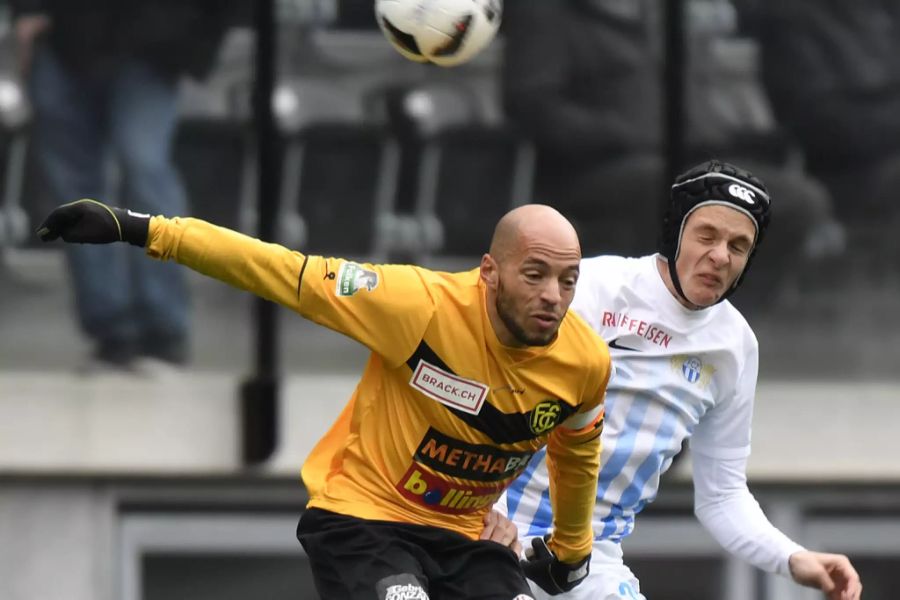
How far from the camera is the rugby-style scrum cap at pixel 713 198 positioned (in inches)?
224

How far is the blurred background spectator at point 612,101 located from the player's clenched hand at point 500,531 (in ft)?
12.2

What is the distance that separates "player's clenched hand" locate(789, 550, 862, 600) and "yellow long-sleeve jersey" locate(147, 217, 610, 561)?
696mm

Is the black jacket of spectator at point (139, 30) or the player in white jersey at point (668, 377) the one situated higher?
the black jacket of spectator at point (139, 30)

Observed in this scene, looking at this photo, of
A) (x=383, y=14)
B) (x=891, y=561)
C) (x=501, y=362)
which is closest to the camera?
(x=501, y=362)

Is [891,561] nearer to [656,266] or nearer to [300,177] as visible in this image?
[300,177]

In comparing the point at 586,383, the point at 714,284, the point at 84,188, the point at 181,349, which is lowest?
the point at 586,383

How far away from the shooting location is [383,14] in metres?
6.20

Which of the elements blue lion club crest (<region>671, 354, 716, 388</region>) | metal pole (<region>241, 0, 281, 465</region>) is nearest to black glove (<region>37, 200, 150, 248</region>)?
blue lion club crest (<region>671, 354, 716, 388</region>)

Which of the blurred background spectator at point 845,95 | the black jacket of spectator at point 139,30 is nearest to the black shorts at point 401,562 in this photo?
the black jacket of spectator at point 139,30

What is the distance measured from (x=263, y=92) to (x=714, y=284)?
382cm

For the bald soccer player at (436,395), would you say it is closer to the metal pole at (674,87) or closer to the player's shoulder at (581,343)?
the player's shoulder at (581,343)

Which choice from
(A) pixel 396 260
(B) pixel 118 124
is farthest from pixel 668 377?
(B) pixel 118 124

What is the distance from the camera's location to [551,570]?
18.3ft

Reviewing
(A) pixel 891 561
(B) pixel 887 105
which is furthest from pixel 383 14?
(A) pixel 891 561
